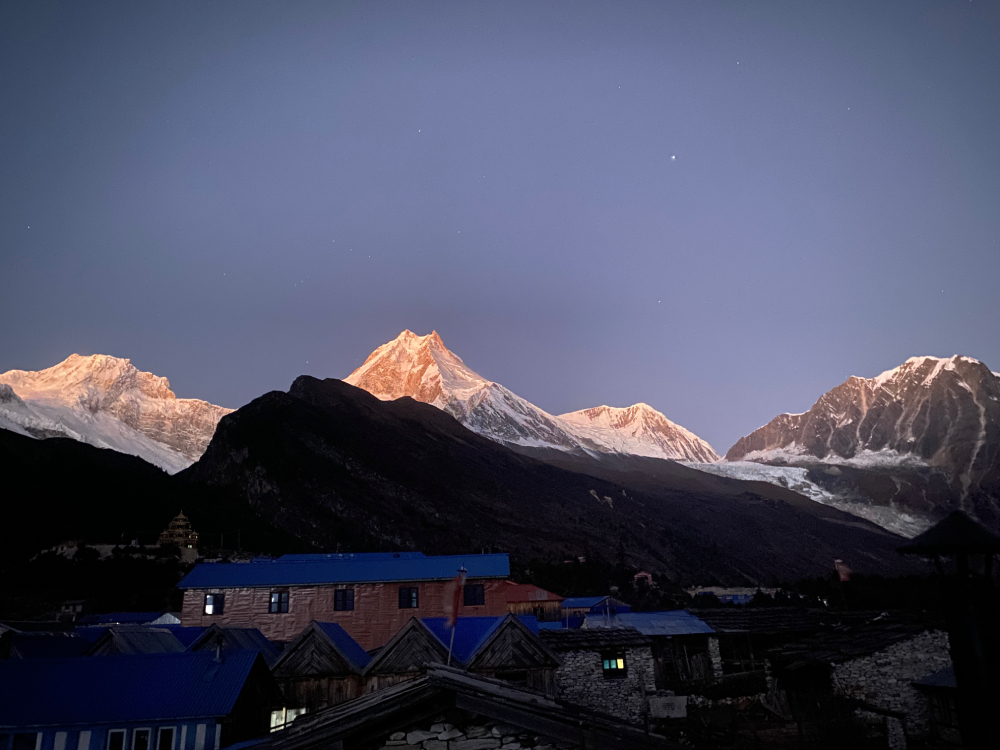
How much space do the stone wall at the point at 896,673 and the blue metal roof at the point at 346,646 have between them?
65.8ft

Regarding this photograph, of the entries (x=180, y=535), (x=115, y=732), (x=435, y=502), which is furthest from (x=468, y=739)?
(x=435, y=502)

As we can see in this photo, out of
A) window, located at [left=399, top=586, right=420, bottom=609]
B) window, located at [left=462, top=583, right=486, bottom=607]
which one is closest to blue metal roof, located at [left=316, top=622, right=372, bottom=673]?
window, located at [left=399, top=586, right=420, bottom=609]

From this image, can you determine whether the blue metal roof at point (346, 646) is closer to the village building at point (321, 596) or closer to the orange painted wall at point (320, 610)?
the orange painted wall at point (320, 610)

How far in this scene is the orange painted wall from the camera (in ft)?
147

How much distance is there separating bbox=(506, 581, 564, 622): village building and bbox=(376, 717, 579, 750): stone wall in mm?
42482

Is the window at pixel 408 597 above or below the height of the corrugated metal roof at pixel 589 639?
above

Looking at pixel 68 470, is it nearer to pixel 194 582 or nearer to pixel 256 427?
pixel 256 427

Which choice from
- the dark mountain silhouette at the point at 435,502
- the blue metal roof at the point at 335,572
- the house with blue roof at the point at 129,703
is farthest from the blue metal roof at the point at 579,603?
the dark mountain silhouette at the point at 435,502

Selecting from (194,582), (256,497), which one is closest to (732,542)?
(256,497)

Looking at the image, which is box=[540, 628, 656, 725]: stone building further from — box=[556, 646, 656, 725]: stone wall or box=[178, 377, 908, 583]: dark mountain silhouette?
box=[178, 377, 908, 583]: dark mountain silhouette

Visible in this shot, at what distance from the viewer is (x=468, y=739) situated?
10320mm

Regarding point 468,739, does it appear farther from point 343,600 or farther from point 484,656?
point 343,600

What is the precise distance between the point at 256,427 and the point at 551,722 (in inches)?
6016

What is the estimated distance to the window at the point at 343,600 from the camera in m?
45.9
